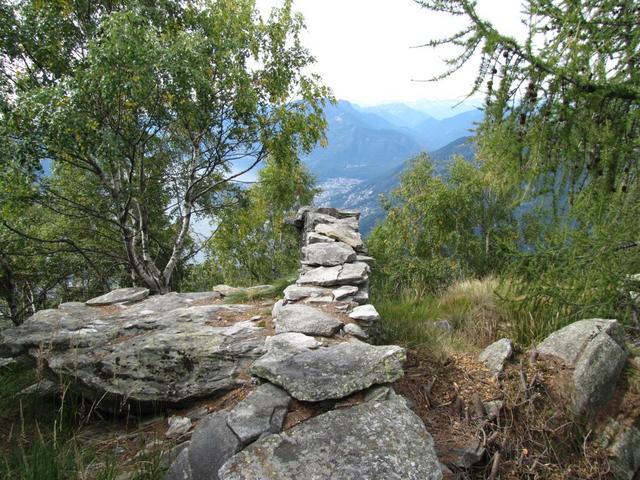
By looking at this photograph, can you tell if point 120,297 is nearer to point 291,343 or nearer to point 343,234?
point 343,234

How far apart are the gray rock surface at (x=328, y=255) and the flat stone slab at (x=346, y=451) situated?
3.35 meters

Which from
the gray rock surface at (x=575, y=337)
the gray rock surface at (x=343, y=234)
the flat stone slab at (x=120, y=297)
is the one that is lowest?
the gray rock surface at (x=575, y=337)

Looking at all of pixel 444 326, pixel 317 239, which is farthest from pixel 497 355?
pixel 317 239

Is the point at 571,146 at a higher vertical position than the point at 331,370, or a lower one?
higher

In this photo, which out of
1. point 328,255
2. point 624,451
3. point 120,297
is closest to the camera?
point 624,451

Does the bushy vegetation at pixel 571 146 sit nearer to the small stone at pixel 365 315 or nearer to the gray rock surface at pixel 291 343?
the small stone at pixel 365 315

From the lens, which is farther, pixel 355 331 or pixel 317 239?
pixel 317 239

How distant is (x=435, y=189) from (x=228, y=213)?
16.5 meters

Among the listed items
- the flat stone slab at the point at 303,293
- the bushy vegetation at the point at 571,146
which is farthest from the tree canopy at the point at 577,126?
the flat stone slab at the point at 303,293

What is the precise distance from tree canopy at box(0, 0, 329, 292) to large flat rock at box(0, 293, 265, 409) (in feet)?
9.91

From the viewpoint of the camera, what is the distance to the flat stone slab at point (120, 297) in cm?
602

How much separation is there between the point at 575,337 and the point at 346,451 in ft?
10.4

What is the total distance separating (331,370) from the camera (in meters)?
2.83

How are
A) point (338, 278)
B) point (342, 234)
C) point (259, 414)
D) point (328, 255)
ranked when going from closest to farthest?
point (259, 414), point (338, 278), point (328, 255), point (342, 234)
